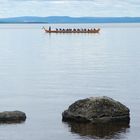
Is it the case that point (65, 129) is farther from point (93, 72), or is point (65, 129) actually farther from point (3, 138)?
point (93, 72)

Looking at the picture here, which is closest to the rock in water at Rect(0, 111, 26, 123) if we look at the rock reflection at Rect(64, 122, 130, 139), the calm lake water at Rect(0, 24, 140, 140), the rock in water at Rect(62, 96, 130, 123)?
the calm lake water at Rect(0, 24, 140, 140)

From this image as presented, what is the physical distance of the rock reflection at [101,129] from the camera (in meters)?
29.9

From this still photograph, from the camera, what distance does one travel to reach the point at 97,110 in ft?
106

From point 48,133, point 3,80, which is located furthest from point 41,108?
point 3,80

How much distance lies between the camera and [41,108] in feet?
124

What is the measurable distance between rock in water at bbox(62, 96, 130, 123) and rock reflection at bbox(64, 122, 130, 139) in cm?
38

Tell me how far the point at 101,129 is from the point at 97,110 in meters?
1.27

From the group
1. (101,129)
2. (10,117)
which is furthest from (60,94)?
(101,129)

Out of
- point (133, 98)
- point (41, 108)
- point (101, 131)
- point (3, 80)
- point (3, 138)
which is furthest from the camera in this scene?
point (3, 80)

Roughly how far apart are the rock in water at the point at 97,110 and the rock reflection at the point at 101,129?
383mm

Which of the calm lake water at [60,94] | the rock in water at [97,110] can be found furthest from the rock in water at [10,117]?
the rock in water at [97,110]

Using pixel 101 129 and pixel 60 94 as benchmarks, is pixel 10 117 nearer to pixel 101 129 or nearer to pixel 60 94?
pixel 101 129

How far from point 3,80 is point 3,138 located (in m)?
27.0

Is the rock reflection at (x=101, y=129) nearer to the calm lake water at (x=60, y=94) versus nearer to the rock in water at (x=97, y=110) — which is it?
the calm lake water at (x=60, y=94)
